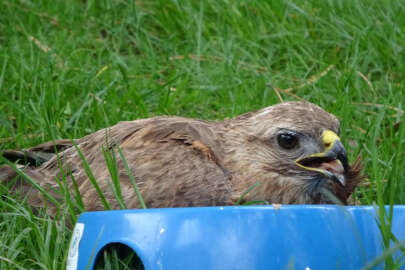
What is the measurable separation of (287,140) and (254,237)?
119cm

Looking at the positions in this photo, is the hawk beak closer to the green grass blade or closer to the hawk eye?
the hawk eye

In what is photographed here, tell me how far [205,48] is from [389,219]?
3488 millimetres

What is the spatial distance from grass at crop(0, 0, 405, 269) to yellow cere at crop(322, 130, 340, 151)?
17.8 inches

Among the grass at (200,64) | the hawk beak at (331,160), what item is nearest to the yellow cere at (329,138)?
the hawk beak at (331,160)

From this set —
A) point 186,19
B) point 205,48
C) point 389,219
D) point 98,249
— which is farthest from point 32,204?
point 186,19

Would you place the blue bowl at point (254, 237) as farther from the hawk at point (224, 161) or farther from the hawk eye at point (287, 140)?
the hawk eye at point (287, 140)

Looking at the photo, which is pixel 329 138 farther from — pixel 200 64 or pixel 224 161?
pixel 200 64

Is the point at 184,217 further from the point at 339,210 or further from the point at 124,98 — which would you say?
the point at 124,98

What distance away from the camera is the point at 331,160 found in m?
3.50

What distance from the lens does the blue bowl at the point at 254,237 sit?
8.00 ft

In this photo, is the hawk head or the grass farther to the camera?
the grass

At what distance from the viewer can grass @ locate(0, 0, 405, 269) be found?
4.57m

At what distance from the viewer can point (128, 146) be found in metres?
3.46

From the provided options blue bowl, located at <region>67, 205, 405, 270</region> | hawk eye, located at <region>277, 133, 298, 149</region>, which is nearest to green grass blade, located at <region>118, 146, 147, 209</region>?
blue bowl, located at <region>67, 205, 405, 270</region>
